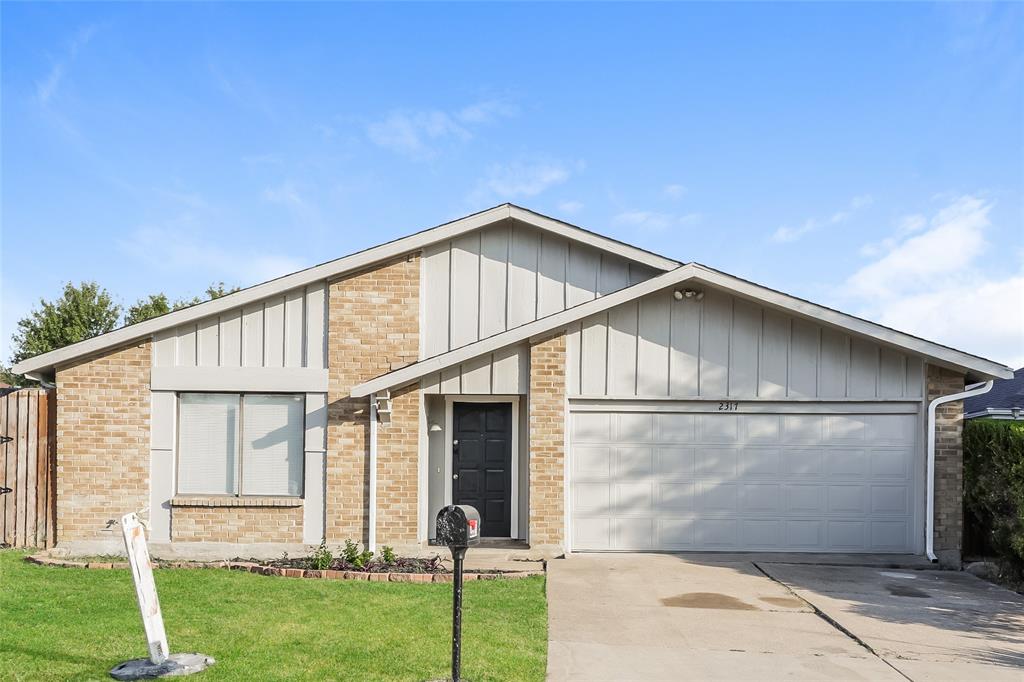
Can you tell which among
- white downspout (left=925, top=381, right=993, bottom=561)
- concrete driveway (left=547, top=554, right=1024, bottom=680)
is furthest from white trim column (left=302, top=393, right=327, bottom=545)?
white downspout (left=925, top=381, right=993, bottom=561)

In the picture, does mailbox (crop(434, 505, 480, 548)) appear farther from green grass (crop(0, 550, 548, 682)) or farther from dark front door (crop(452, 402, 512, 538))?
dark front door (crop(452, 402, 512, 538))

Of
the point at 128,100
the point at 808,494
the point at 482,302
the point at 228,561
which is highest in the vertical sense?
the point at 128,100

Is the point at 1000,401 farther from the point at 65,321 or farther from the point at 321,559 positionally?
the point at 65,321

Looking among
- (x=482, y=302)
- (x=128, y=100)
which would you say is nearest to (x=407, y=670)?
(x=482, y=302)

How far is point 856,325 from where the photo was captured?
10.8m

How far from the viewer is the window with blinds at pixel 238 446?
11.4 metres

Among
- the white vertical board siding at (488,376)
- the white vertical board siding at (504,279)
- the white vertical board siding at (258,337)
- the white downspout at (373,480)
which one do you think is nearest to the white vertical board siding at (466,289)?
the white vertical board siding at (504,279)

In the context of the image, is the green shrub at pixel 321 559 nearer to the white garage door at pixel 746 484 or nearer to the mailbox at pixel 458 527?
the white garage door at pixel 746 484

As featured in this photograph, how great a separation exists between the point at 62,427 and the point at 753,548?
32.5 feet

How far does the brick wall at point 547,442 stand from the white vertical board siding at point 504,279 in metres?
0.98

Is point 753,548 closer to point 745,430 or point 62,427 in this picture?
point 745,430

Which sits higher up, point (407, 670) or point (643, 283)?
point (643, 283)

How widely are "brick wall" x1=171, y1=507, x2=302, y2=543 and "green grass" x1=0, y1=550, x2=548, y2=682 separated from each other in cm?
131

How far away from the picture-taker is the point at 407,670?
6062mm
